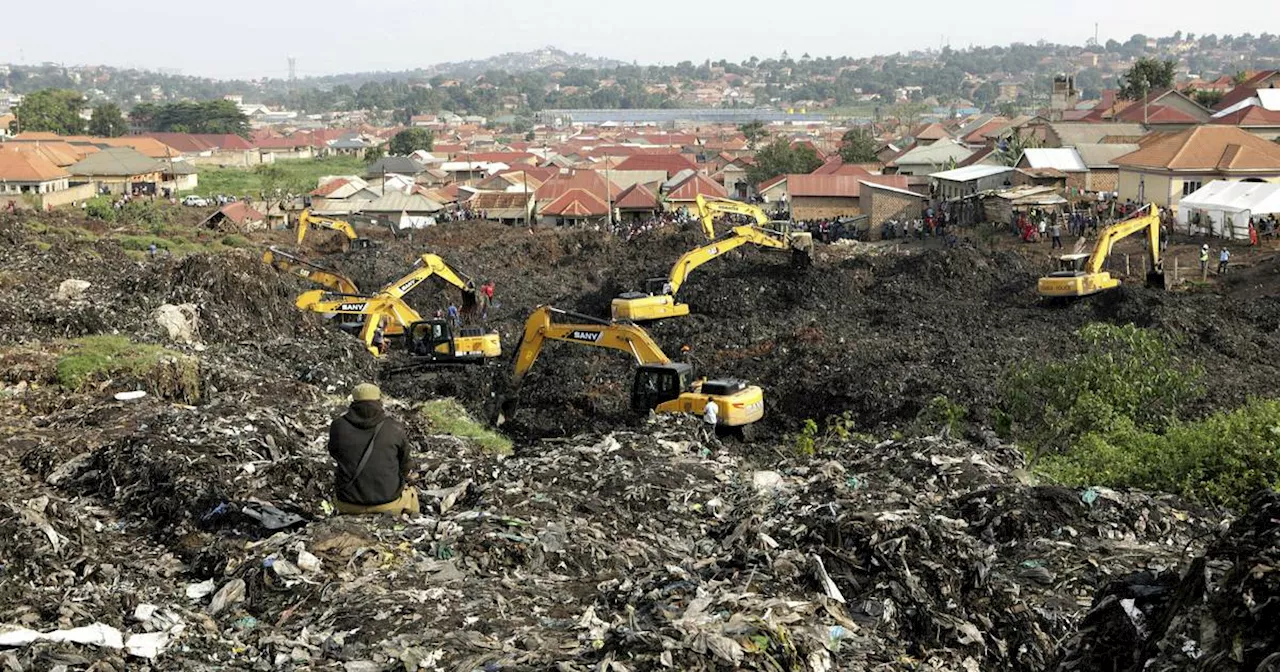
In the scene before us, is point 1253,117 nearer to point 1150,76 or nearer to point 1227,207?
point 1227,207

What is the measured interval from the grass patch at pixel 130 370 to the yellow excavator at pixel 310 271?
29.1 feet

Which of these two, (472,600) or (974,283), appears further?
(974,283)

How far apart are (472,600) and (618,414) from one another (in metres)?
10.3

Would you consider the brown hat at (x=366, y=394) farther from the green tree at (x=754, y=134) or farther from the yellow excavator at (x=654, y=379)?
the green tree at (x=754, y=134)

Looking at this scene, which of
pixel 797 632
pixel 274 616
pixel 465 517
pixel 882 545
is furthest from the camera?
pixel 465 517

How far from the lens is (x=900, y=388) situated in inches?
686

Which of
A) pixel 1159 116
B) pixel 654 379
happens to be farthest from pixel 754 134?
pixel 654 379

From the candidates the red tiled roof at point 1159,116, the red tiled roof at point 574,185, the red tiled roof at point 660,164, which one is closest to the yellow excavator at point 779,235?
the red tiled roof at point 574,185

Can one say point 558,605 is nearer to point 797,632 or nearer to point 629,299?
point 797,632

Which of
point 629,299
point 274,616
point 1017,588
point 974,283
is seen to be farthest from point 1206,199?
point 274,616

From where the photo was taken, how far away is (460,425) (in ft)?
52.9

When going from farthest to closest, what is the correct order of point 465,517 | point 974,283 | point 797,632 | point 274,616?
point 974,283 < point 465,517 < point 274,616 < point 797,632

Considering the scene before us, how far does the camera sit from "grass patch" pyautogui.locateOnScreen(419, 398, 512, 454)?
49.5 feet

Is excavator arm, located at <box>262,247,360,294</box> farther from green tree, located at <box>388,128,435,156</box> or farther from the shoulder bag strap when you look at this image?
green tree, located at <box>388,128,435,156</box>
